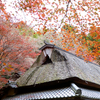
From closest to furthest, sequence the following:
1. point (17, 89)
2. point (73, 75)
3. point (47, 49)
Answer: point (73, 75) < point (17, 89) < point (47, 49)

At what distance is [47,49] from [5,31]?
348 cm

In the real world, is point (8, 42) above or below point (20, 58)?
above

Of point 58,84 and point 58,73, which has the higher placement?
point 58,73

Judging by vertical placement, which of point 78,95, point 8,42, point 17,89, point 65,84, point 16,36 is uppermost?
point 16,36

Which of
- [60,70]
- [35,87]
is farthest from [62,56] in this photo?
[35,87]

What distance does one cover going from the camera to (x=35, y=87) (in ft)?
16.6

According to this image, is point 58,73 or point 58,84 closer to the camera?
point 58,84

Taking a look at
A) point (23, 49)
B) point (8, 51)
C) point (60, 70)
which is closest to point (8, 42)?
point (8, 51)

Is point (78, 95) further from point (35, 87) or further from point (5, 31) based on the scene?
point (5, 31)

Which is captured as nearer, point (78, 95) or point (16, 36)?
point (78, 95)

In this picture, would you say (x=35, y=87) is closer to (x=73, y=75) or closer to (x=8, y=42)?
(x=73, y=75)

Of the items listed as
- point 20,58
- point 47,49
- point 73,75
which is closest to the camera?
point 73,75

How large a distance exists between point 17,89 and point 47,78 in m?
2.39

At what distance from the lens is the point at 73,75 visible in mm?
4172
